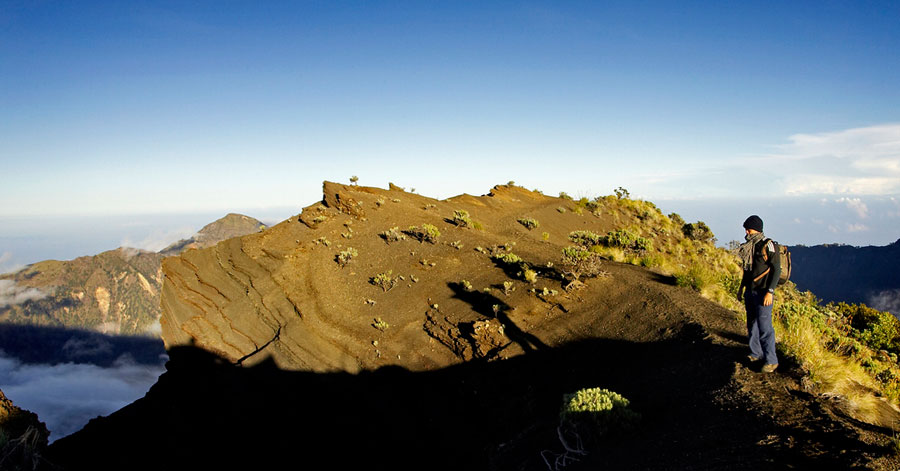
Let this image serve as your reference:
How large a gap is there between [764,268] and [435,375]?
24.3 ft

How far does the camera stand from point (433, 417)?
9.23 m

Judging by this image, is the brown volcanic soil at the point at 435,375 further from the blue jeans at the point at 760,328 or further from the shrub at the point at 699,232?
the shrub at the point at 699,232

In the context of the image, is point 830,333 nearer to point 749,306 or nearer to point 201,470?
point 749,306

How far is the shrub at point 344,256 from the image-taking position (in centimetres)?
1622

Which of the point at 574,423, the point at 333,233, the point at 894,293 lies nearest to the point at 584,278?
the point at 574,423

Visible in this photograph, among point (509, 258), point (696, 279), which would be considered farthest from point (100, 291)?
point (696, 279)

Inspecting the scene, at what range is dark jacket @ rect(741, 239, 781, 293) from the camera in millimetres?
6094

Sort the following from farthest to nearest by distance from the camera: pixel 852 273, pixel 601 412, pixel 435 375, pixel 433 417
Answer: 1. pixel 852 273
2. pixel 435 375
3. pixel 433 417
4. pixel 601 412

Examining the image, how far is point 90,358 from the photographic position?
134500 mm

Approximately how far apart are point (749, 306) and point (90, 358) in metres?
185

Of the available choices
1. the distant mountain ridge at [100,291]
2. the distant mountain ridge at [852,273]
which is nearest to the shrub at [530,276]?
the distant mountain ridge at [852,273]

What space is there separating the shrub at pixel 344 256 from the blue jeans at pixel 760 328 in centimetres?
1336

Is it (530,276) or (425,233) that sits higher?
(425,233)

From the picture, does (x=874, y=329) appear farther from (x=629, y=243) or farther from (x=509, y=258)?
(x=509, y=258)
